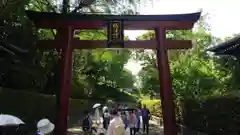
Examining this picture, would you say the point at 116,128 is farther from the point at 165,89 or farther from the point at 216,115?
the point at 165,89

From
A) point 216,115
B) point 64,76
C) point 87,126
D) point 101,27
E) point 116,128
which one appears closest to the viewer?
point 116,128

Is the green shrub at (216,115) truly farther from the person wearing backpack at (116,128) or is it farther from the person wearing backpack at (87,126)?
the person wearing backpack at (87,126)

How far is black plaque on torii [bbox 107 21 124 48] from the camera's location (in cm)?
1468

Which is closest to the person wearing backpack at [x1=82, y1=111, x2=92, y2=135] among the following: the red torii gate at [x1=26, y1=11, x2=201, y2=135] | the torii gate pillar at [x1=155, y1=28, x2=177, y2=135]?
the red torii gate at [x1=26, y1=11, x2=201, y2=135]

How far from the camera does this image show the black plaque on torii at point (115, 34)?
14680mm

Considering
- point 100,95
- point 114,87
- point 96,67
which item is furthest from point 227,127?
point 114,87

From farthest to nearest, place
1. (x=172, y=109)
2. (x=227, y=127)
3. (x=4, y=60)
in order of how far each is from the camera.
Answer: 1. (x=4, y=60)
2. (x=172, y=109)
3. (x=227, y=127)

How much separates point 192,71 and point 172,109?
6.63 metres

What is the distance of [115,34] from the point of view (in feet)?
48.2

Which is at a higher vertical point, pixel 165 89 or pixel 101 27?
pixel 101 27

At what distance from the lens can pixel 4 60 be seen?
16.0m

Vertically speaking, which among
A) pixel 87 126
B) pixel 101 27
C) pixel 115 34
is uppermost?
pixel 101 27

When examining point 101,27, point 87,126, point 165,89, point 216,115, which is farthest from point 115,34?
point 216,115

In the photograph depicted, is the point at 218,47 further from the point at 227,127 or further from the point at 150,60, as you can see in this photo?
the point at 150,60
